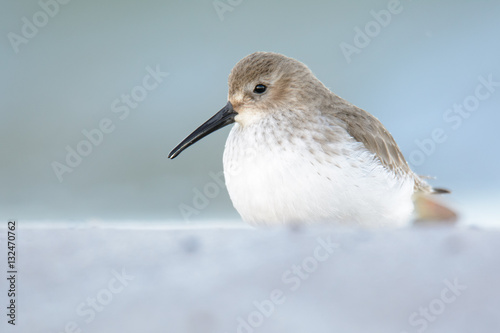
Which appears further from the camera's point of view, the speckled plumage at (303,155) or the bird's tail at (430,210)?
the bird's tail at (430,210)

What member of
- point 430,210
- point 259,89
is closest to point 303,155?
point 259,89

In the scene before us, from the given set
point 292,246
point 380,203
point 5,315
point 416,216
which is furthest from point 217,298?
point 416,216

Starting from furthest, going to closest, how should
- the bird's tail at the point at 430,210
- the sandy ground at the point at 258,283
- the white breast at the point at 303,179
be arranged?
the bird's tail at the point at 430,210
the white breast at the point at 303,179
the sandy ground at the point at 258,283

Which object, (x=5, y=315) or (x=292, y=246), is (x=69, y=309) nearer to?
(x=5, y=315)

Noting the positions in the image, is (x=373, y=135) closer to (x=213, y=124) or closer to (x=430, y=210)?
(x=430, y=210)

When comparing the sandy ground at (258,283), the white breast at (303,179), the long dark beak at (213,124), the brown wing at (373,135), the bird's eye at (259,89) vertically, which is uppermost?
the bird's eye at (259,89)

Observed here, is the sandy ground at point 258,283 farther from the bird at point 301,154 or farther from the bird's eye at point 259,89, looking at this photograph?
the bird's eye at point 259,89

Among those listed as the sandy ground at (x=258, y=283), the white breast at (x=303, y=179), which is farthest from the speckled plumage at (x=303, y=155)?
the sandy ground at (x=258, y=283)
